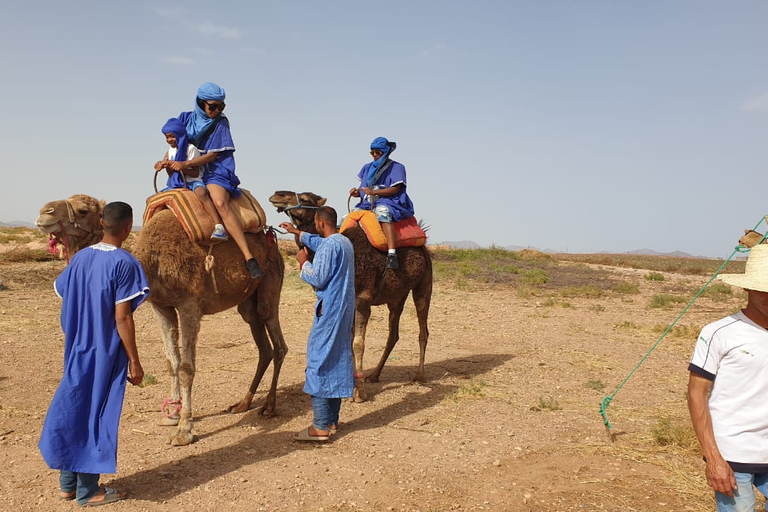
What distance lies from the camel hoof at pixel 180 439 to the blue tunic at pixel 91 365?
1540 mm

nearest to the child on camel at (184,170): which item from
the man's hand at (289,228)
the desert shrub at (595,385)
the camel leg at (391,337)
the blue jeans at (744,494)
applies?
the man's hand at (289,228)

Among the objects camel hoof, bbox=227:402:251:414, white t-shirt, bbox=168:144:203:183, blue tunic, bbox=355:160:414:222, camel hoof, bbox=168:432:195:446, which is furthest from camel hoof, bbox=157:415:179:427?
blue tunic, bbox=355:160:414:222

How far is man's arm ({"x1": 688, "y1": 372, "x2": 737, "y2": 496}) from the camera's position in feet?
9.32

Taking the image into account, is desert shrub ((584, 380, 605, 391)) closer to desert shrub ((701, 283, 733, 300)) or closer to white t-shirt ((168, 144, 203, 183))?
white t-shirt ((168, 144, 203, 183))

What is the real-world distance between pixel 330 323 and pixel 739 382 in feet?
11.3

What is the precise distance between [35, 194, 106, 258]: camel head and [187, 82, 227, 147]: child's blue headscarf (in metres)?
1.14

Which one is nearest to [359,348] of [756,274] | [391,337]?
[391,337]

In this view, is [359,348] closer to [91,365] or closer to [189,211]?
[189,211]

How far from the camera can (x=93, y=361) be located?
4.01 metres

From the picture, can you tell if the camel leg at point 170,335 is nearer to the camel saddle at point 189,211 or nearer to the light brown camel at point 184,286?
the light brown camel at point 184,286

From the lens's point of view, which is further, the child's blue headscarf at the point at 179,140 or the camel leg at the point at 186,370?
the child's blue headscarf at the point at 179,140

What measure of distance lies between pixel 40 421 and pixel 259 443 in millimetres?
2389

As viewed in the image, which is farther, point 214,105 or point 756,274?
point 214,105

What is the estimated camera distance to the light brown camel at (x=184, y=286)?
538 cm
